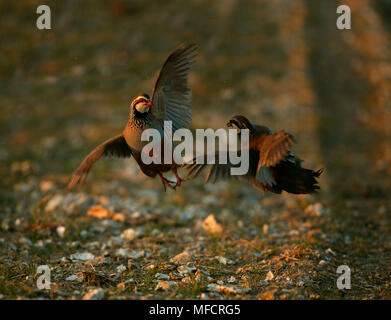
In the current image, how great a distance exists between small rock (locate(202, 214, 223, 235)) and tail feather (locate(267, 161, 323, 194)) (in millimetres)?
1443

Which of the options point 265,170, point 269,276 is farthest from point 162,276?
point 265,170

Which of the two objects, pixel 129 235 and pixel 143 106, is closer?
pixel 143 106

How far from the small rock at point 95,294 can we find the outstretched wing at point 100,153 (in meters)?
1.56

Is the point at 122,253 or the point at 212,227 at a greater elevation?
the point at 212,227

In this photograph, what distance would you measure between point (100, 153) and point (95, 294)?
188 cm

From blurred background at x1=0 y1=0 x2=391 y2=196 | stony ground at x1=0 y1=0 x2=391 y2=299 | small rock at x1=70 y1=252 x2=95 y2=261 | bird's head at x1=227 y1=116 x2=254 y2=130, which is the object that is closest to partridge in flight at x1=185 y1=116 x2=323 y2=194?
bird's head at x1=227 y1=116 x2=254 y2=130

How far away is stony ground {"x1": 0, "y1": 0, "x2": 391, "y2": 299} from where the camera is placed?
4.79 metres

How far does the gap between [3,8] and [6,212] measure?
1253 centimetres

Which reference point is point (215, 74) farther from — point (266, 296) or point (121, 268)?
point (266, 296)

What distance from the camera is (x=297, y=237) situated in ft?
19.9

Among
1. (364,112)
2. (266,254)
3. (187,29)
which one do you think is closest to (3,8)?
(187,29)

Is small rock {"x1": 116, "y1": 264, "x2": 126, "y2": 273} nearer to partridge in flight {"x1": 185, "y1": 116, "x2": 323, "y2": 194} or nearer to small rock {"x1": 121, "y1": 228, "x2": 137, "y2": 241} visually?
small rock {"x1": 121, "y1": 228, "x2": 137, "y2": 241}

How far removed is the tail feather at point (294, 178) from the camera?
5.09m

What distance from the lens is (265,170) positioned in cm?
501
